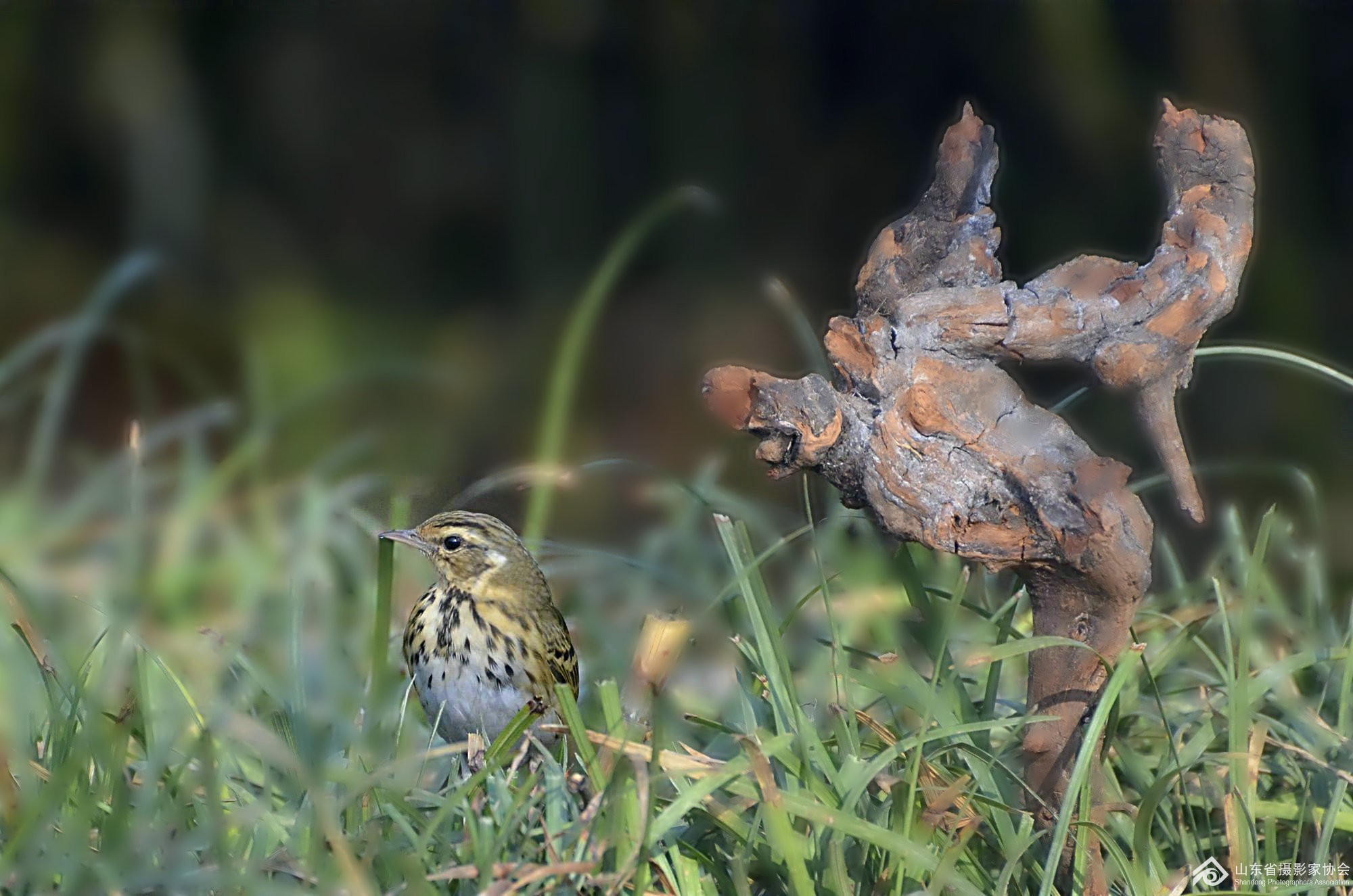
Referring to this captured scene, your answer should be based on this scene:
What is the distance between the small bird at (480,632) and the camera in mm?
1615

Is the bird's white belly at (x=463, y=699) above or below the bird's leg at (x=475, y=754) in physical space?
below

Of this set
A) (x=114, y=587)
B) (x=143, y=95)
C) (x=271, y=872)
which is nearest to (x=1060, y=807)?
(x=271, y=872)

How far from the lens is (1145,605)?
1.72 metres

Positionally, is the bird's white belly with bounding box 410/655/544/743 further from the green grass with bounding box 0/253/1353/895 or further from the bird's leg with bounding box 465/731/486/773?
the bird's leg with bounding box 465/731/486/773

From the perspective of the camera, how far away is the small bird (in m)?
1.62

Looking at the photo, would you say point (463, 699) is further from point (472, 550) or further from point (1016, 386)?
point (1016, 386)

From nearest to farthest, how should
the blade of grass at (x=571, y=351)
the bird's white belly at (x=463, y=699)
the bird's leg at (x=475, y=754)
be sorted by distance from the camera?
1. the bird's leg at (x=475, y=754)
2. the bird's white belly at (x=463, y=699)
3. the blade of grass at (x=571, y=351)

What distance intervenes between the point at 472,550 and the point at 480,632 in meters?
0.10

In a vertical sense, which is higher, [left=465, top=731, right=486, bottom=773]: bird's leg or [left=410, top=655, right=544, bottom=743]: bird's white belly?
[left=465, top=731, right=486, bottom=773]: bird's leg

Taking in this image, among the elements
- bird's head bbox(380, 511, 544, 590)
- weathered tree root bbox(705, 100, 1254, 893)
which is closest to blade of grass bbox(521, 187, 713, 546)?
bird's head bbox(380, 511, 544, 590)

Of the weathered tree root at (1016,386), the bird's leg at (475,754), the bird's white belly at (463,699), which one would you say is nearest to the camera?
the weathered tree root at (1016,386)

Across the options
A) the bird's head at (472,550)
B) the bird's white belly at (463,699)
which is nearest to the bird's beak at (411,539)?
the bird's head at (472,550)

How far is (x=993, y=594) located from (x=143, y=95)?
3111 millimetres

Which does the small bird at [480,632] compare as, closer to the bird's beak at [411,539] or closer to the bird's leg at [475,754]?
the bird's beak at [411,539]
